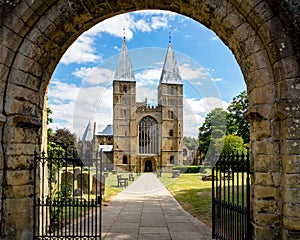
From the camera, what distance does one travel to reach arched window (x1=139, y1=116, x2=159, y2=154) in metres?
59.0

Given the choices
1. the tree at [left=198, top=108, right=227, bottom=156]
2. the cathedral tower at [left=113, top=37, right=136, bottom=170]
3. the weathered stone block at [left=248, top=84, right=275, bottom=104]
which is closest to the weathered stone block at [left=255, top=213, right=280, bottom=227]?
the weathered stone block at [left=248, top=84, right=275, bottom=104]

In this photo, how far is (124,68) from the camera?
6038 cm

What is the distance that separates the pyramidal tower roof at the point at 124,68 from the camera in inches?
2203

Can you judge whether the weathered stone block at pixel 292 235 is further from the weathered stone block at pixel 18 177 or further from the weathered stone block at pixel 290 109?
the weathered stone block at pixel 18 177

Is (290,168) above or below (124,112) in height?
below

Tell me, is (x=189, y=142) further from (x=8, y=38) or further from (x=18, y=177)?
(x=8, y=38)

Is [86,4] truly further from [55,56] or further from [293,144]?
[293,144]

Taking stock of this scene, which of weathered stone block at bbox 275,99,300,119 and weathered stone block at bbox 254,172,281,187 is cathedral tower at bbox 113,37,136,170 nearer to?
weathered stone block at bbox 254,172,281,187

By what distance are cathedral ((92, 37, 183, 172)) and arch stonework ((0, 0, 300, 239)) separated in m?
49.6

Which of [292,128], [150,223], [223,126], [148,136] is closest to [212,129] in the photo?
[223,126]

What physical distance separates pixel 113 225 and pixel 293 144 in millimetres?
5630

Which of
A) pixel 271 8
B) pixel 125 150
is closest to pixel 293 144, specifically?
pixel 271 8

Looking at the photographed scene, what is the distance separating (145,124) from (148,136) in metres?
2.67

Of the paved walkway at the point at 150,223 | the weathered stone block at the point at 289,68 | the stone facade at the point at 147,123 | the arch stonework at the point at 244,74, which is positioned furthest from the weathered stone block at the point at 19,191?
the stone facade at the point at 147,123
